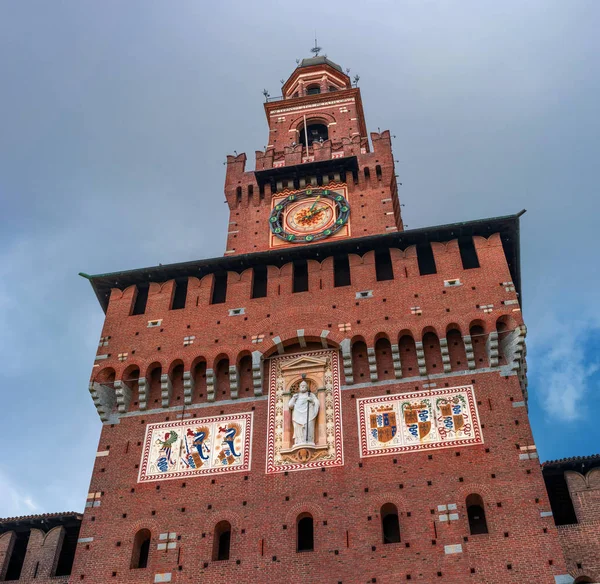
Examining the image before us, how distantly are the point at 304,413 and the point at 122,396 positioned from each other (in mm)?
5519

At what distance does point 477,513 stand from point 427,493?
1313mm

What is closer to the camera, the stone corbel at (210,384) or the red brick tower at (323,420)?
the red brick tower at (323,420)

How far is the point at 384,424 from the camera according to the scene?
20422mm

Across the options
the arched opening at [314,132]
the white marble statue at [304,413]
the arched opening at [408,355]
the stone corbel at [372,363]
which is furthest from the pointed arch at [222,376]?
the arched opening at [314,132]

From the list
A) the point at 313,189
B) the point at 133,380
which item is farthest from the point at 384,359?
the point at 313,189

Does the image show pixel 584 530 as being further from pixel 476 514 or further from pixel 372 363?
pixel 372 363

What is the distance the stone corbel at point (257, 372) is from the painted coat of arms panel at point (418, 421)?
2910mm

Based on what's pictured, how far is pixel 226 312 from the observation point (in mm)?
23781

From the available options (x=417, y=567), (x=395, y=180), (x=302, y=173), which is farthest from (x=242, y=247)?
(x=417, y=567)

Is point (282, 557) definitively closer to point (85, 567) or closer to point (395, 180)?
point (85, 567)

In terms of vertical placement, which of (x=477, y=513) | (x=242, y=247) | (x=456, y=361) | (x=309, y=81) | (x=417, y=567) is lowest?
(x=417, y=567)

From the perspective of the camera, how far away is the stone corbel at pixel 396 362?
2130 cm

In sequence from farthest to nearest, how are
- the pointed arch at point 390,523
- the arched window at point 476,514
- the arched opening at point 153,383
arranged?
the arched opening at point 153,383 → the pointed arch at point 390,523 → the arched window at point 476,514

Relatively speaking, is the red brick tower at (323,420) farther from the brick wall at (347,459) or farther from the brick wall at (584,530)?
the brick wall at (584,530)
